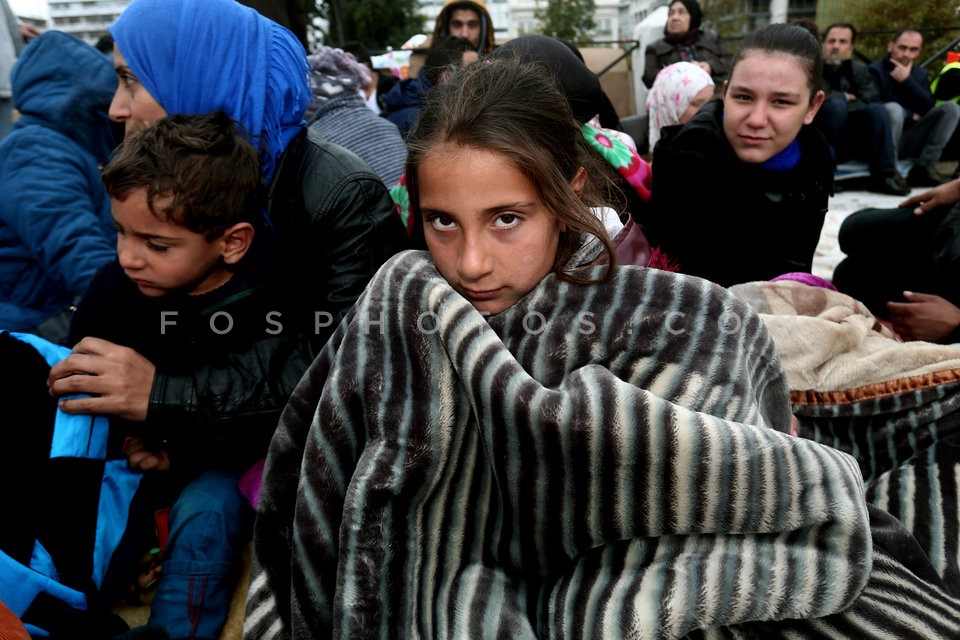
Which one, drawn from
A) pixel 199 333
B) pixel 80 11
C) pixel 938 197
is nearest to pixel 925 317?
pixel 938 197

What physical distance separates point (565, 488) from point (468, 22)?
4.50 meters

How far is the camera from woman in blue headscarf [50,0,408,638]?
1.52m

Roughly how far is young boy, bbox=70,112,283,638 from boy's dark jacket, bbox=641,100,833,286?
1534 mm

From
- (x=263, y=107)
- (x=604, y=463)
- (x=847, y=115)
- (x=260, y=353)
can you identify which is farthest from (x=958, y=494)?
(x=847, y=115)

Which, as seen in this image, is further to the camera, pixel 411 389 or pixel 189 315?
pixel 189 315

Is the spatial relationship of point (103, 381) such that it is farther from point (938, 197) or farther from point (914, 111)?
point (914, 111)

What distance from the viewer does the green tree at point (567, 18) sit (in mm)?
49559

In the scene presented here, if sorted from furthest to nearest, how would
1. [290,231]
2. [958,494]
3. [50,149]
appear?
[50,149] < [290,231] < [958,494]

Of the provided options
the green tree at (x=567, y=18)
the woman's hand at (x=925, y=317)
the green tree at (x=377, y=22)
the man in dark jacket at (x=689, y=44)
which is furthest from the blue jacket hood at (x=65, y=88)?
the green tree at (x=567, y=18)

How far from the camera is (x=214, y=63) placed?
1763 mm

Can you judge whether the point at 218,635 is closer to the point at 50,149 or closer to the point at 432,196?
the point at 432,196

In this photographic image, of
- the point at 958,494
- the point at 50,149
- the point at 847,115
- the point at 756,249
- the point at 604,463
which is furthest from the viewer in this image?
the point at 847,115

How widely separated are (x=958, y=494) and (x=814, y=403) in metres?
0.34

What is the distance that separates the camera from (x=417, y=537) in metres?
1.11
